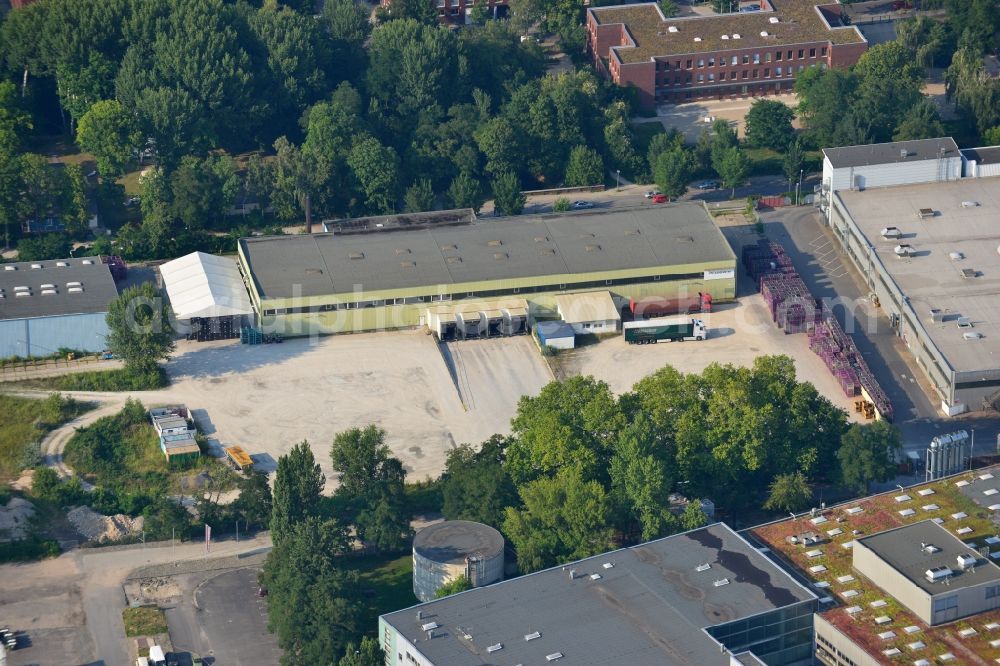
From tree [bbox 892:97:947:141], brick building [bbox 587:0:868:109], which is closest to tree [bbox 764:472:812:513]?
tree [bbox 892:97:947:141]

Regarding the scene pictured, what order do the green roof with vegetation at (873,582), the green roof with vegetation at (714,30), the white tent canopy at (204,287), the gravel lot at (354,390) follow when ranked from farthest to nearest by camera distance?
the green roof with vegetation at (714,30), the white tent canopy at (204,287), the gravel lot at (354,390), the green roof with vegetation at (873,582)

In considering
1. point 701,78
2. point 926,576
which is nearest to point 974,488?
point 926,576

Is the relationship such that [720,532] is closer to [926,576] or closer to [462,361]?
[926,576]

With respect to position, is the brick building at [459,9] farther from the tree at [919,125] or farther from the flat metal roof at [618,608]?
the flat metal roof at [618,608]

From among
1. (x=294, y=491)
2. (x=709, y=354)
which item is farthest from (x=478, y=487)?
(x=709, y=354)

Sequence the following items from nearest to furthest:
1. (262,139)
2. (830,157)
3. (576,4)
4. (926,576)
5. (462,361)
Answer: (926,576) < (462,361) < (830,157) < (262,139) < (576,4)

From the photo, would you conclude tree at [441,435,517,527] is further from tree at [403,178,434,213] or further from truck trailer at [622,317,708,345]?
tree at [403,178,434,213]

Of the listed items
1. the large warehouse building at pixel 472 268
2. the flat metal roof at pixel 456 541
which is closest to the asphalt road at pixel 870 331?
the large warehouse building at pixel 472 268
